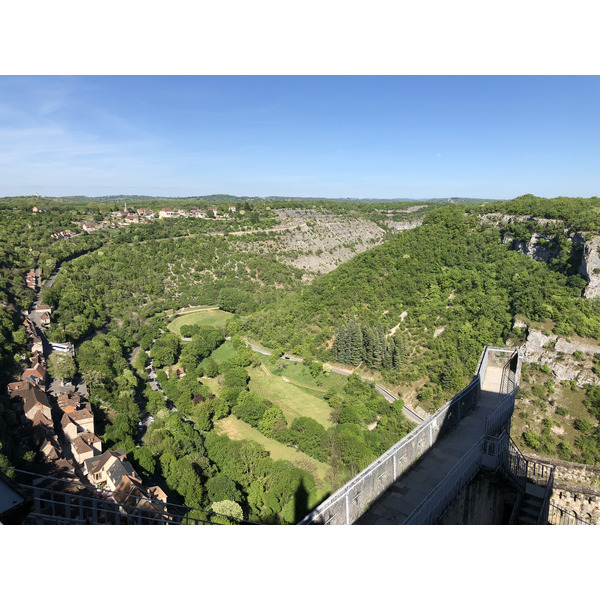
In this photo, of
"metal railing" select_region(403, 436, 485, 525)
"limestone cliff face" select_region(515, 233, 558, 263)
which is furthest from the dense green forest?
"metal railing" select_region(403, 436, 485, 525)

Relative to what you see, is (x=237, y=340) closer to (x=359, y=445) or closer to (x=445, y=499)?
(x=359, y=445)

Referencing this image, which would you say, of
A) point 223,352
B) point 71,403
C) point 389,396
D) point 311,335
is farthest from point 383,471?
point 223,352

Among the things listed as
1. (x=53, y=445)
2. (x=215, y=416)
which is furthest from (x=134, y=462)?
(x=215, y=416)

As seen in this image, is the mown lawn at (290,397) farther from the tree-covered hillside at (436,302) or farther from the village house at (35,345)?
the village house at (35,345)

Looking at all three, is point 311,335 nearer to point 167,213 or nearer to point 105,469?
point 105,469

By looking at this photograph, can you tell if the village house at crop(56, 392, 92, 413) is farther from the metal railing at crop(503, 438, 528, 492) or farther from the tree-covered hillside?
the metal railing at crop(503, 438, 528, 492)

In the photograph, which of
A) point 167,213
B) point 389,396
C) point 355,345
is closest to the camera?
point 389,396
